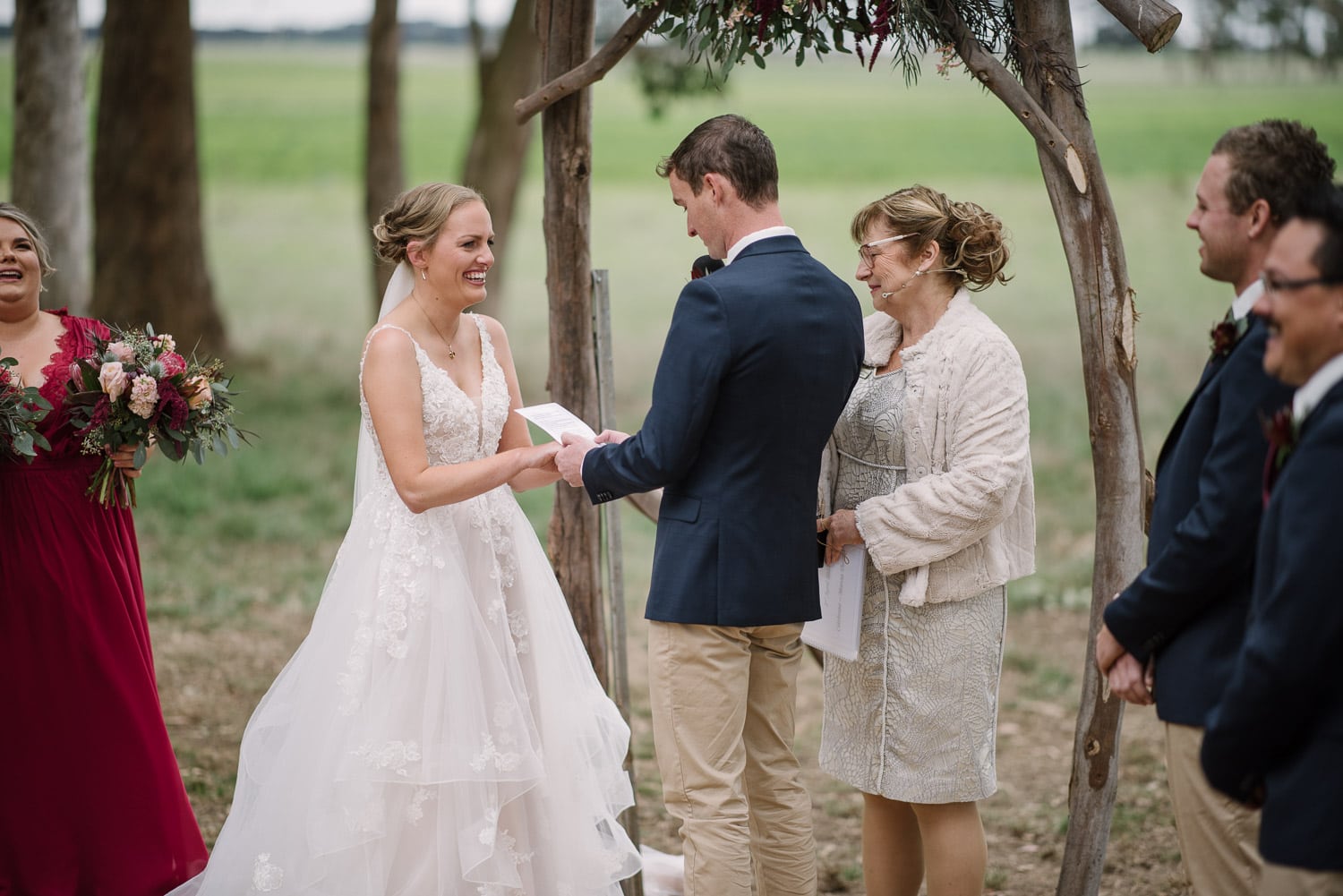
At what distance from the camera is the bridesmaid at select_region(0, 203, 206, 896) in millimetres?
3818

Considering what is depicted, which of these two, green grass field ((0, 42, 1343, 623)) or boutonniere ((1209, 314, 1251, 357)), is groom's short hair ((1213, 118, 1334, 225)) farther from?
green grass field ((0, 42, 1343, 623))

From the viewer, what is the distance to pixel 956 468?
332cm

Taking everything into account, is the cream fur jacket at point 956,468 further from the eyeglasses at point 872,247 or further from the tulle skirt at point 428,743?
the tulle skirt at point 428,743

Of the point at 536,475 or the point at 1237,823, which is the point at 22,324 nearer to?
the point at 536,475

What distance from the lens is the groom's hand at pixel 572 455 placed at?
3.41 m

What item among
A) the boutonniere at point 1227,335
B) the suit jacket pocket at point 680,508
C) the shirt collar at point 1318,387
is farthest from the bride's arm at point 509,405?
the shirt collar at point 1318,387

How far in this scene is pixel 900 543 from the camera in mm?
3348

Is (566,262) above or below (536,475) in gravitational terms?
above

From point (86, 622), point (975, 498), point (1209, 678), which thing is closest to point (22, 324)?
point (86, 622)

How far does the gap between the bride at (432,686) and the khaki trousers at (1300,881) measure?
1922 mm

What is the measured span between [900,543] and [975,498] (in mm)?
230

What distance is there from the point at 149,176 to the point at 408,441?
32.1 feet

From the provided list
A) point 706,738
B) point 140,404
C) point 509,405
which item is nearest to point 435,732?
point 706,738

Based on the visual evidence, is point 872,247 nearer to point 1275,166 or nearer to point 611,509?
point 1275,166
